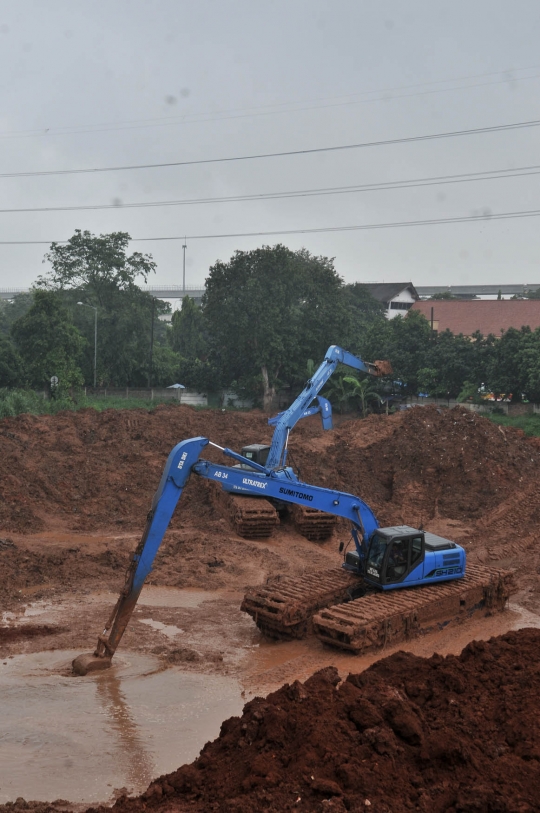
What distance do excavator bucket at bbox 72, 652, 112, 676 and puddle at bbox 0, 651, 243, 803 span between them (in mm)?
137

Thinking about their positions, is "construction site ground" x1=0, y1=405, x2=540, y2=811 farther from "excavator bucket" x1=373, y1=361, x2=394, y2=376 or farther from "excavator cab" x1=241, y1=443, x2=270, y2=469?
"excavator bucket" x1=373, y1=361, x2=394, y2=376

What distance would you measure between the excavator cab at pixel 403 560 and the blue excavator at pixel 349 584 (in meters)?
0.02

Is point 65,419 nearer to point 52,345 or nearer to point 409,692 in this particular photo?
point 52,345

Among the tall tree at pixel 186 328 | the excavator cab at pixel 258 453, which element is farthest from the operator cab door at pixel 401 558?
the tall tree at pixel 186 328

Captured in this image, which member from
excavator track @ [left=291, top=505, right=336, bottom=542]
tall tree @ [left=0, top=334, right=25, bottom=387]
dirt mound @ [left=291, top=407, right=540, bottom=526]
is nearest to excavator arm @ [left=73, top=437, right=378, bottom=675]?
excavator track @ [left=291, top=505, right=336, bottom=542]

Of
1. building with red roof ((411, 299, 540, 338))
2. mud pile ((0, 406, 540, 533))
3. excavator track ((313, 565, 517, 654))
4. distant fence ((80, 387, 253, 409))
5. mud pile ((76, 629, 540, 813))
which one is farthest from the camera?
building with red roof ((411, 299, 540, 338))

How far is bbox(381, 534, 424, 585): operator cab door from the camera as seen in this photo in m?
14.1

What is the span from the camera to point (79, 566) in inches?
705

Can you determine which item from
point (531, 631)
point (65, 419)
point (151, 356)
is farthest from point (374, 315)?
point (531, 631)

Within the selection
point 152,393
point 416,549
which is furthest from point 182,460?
point 152,393

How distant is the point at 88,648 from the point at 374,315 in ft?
199

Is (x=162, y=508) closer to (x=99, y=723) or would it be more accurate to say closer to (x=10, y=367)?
(x=99, y=723)

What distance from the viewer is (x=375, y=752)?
309 inches

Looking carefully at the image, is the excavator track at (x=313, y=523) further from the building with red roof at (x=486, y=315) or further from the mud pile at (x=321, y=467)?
the building with red roof at (x=486, y=315)
